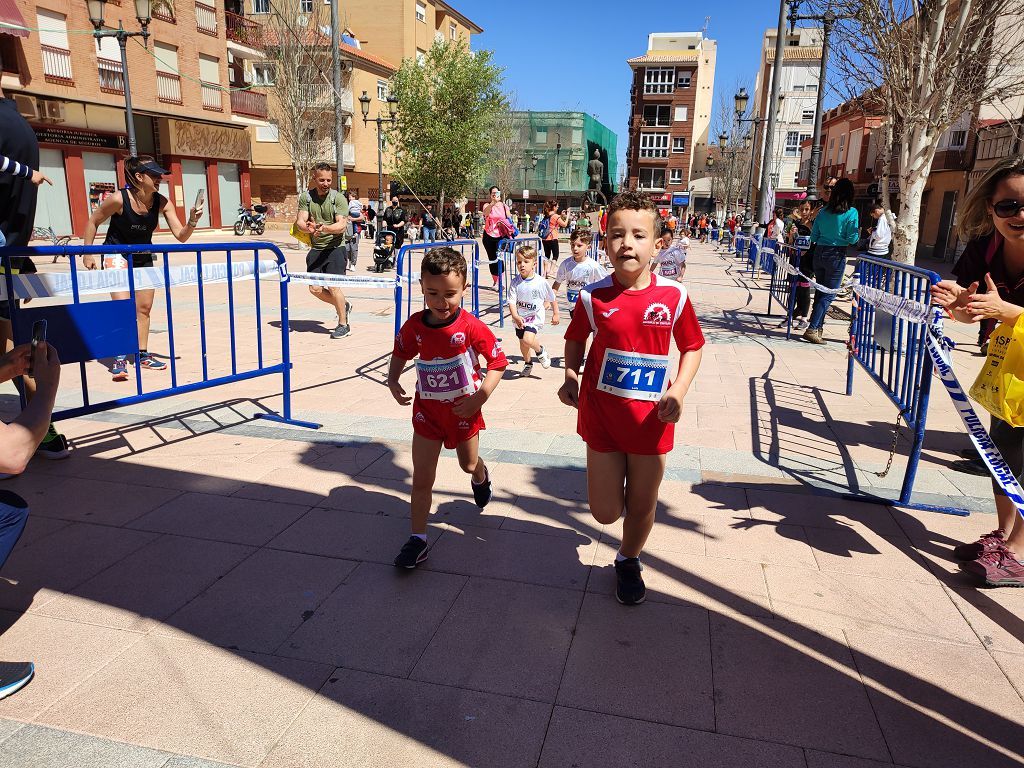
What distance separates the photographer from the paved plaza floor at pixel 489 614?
2270 mm

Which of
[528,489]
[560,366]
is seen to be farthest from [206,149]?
[528,489]

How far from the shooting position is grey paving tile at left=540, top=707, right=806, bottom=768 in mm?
2168

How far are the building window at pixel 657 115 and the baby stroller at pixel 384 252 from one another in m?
57.8

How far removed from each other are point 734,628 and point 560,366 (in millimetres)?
5159

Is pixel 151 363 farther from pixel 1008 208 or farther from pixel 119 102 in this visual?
pixel 119 102

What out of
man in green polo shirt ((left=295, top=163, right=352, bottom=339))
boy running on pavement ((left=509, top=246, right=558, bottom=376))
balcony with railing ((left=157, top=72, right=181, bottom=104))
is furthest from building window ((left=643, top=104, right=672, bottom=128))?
boy running on pavement ((left=509, top=246, right=558, bottom=376))

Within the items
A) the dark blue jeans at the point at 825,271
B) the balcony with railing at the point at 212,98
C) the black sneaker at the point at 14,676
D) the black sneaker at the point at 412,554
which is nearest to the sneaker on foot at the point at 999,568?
the black sneaker at the point at 412,554

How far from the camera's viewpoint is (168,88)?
99.2 ft

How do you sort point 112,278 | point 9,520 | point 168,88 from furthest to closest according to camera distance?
point 168,88, point 112,278, point 9,520

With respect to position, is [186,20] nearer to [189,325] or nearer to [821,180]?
[189,325]

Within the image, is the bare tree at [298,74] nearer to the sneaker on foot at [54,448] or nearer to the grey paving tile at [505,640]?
the sneaker on foot at [54,448]

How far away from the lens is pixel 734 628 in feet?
9.50

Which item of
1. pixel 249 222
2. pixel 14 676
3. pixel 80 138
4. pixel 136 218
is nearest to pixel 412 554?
pixel 14 676

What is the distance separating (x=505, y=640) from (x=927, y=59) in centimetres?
865
